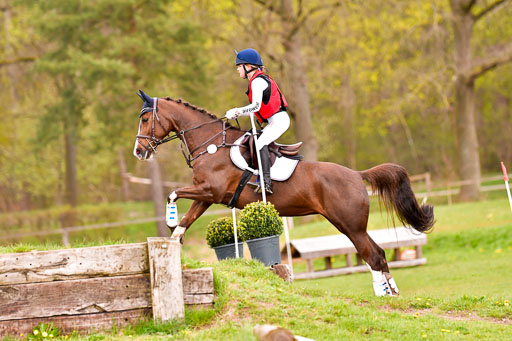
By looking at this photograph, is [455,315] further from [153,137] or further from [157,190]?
[157,190]

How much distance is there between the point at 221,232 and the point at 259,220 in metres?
0.98

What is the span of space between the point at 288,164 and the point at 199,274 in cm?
237

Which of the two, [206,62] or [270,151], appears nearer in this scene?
[270,151]

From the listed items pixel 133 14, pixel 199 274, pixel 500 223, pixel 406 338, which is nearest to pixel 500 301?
pixel 406 338

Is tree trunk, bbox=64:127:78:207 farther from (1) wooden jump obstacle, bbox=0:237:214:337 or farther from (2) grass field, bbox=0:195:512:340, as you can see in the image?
(1) wooden jump obstacle, bbox=0:237:214:337

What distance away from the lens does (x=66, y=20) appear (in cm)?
2205

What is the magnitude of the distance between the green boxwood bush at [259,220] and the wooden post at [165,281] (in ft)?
5.69

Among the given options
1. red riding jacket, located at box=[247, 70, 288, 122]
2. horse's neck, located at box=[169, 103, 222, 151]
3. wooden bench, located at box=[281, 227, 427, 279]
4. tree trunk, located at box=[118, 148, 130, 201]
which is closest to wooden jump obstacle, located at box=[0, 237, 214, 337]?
horse's neck, located at box=[169, 103, 222, 151]

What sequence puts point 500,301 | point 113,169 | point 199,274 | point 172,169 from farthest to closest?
point 113,169 → point 172,169 → point 500,301 → point 199,274

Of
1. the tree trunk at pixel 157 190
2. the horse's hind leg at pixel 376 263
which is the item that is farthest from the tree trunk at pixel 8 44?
the horse's hind leg at pixel 376 263

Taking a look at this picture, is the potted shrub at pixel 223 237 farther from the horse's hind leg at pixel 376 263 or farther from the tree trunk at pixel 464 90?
the tree trunk at pixel 464 90

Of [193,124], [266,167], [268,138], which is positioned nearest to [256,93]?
[268,138]

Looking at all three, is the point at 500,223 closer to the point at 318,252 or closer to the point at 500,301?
the point at 318,252

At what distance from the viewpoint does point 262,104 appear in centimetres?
745
